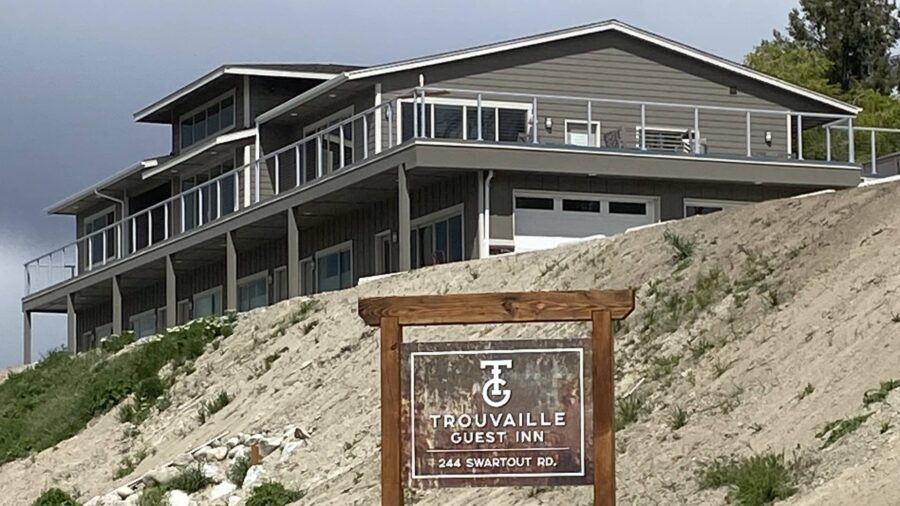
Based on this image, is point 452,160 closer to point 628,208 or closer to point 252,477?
point 628,208

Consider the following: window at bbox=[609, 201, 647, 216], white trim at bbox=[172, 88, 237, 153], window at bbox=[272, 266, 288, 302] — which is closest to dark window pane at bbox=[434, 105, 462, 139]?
window at bbox=[609, 201, 647, 216]

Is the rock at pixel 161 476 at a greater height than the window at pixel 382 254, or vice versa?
the window at pixel 382 254

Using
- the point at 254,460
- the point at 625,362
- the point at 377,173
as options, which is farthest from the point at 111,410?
the point at 625,362

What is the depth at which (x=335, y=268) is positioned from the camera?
38.4m

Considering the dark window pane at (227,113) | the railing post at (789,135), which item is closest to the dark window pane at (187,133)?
the dark window pane at (227,113)

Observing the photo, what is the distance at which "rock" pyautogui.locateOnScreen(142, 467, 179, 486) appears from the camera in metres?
25.0

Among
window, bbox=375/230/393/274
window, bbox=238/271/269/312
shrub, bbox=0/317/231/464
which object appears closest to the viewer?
shrub, bbox=0/317/231/464

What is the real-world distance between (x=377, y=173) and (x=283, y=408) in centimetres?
817

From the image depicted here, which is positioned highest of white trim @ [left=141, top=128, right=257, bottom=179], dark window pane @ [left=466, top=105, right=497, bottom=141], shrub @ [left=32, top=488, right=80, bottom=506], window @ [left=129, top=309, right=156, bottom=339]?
white trim @ [left=141, top=128, right=257, bottom=179]

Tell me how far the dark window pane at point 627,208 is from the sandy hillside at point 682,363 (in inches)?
235

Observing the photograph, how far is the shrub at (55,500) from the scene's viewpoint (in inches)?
1065

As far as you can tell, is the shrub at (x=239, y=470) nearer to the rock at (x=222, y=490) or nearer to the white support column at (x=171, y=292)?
the rock at (x=222, y=490)

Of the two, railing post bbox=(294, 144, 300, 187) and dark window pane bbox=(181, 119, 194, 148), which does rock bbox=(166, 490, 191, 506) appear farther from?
dark window pane bbox=(181, 119, 194, 148)

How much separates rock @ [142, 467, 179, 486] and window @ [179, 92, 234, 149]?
65.5 ft
